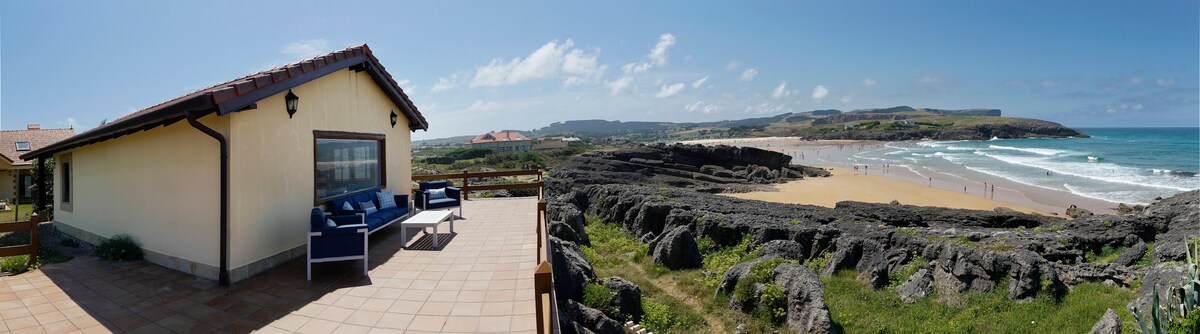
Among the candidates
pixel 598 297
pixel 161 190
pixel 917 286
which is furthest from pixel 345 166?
pixel 917 286

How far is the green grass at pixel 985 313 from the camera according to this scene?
7.07 m

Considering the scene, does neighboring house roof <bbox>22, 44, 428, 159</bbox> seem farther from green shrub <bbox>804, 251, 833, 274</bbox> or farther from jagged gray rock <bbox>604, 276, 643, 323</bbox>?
green shrub <bbox>804, 251, 833, 274</bbox>

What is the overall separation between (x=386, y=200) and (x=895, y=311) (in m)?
9.09

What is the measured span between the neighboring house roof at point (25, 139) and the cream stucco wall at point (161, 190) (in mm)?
18417

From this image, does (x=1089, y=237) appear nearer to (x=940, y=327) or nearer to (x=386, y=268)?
(x=940, y=327)

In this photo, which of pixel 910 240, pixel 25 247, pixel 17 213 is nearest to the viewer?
pixel 25 247

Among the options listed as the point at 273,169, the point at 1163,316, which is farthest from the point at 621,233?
the point at 1163,316

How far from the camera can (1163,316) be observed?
10.7 ft

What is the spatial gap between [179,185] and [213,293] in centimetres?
175

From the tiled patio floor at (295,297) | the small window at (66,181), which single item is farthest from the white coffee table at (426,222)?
the small window at (66,181)

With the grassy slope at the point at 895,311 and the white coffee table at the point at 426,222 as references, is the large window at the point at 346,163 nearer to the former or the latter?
the white coffee table at the point at 426,222

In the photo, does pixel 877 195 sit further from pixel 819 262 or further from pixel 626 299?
pixel 626 299

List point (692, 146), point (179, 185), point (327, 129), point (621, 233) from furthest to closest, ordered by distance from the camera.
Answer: point (692, 146) → point (621, 233) → point (327, 129) → point (179, 185)

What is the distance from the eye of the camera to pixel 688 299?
9.50 m
